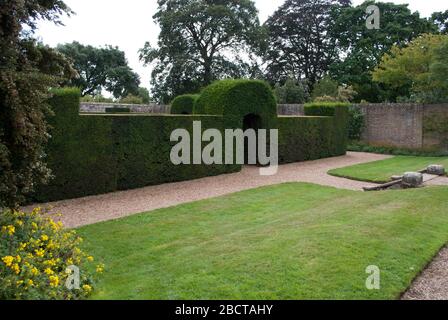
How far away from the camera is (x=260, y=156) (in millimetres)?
16703

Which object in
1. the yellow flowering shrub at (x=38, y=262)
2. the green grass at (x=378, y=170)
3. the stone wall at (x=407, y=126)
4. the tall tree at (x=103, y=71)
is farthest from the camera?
the tall tree at (x=103, y=71)

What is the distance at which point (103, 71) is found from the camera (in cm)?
4653

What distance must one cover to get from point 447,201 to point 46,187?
9.02 m

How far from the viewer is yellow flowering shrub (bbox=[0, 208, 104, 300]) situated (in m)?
4.33

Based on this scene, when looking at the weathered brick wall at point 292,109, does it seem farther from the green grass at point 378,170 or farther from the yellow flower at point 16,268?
the yellow flower at point 16,268

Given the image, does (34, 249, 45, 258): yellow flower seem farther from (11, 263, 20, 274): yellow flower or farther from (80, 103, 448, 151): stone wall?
(80, 103, 448, 151): stone wall

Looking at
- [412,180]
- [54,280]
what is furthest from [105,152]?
[412,180]

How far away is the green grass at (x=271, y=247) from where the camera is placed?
14.9 ft

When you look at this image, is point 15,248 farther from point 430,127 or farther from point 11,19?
point 430,127

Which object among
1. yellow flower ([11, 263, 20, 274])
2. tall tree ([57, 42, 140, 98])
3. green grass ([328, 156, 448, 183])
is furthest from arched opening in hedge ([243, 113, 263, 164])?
tall tree ([57, 42, 140, 98])

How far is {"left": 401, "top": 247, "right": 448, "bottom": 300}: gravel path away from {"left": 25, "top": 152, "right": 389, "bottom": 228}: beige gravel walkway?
5.81 metres
